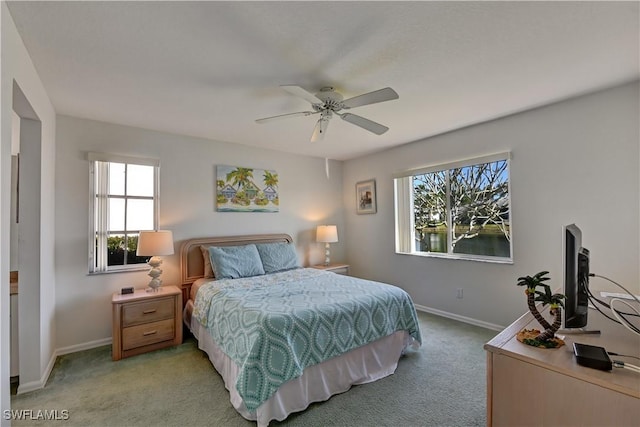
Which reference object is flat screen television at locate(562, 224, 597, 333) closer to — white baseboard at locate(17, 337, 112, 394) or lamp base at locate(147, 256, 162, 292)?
lamp base at locate(147, 256, 162, 292)

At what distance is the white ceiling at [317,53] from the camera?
1.58 m

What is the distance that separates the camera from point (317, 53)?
195 centimetres

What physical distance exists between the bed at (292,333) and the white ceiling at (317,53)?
1.81 metres

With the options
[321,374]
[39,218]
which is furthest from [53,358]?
[321,374]

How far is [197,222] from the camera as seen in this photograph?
3.77 metres

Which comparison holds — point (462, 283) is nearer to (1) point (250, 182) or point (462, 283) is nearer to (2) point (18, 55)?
(1) point (250, 182)

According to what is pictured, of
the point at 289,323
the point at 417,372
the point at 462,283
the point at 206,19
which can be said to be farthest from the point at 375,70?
the point at 462,283

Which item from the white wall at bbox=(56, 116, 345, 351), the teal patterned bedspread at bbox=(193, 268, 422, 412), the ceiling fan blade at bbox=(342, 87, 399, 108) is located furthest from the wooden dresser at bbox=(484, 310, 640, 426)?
the white wall at bbox=(56, 116, 345, 351)

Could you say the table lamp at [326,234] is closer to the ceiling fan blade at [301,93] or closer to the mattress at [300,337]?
the mattress at [300,337]

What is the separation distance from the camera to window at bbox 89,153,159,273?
10.3 ft

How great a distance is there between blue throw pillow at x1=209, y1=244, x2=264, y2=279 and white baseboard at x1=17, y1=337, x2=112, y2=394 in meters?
1.40

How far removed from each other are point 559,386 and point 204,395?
2253mm

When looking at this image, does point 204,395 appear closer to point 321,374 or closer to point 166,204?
point 321,374

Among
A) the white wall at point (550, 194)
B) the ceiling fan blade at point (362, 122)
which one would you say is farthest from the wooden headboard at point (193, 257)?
the white wall at point (550, 194)
